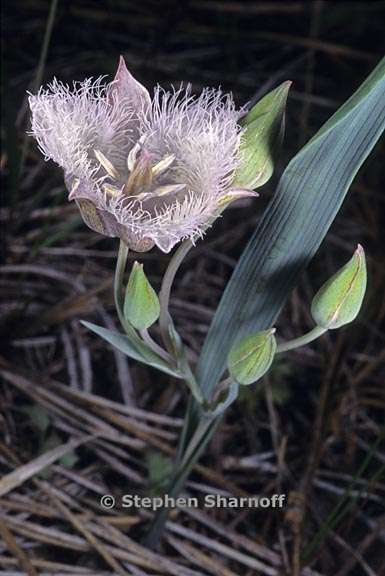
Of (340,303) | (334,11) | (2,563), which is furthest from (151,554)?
(334,11)

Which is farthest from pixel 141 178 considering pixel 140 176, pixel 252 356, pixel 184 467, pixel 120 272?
pixel 184 467

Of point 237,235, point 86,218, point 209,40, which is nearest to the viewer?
point 86,218

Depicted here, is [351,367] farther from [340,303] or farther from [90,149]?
[90,149]

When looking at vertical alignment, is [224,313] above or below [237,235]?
below

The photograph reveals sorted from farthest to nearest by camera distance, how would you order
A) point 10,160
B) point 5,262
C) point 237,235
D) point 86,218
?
point 237,235 → point 5,262 → point 10,160 → point 86,218

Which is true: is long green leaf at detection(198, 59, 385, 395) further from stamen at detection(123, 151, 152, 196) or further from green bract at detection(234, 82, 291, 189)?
stamen at detection(123, 151, 152, 196)

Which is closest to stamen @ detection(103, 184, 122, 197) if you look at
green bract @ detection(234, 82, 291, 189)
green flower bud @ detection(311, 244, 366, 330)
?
green bract @ detection(234, 82, 291, 189)

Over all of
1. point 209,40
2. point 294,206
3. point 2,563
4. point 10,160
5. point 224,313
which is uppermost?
point 209,40

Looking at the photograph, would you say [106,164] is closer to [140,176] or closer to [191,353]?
[140,176]
